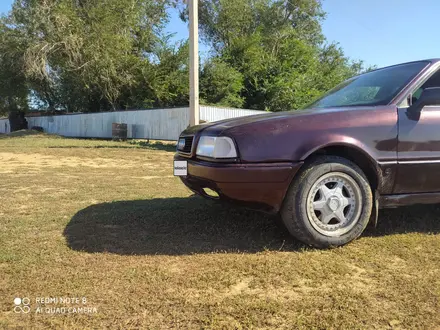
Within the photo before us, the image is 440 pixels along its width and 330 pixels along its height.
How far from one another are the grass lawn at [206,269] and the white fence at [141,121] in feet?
46.6

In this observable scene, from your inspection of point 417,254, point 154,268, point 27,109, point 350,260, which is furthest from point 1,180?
point 27,109

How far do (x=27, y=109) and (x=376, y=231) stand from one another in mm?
38286

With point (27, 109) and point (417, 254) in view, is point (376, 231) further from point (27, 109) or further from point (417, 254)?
point (27, 109)

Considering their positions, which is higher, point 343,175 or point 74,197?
point 343,175

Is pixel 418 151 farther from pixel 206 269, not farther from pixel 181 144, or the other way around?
pixel 181 144

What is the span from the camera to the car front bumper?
308 centimetres

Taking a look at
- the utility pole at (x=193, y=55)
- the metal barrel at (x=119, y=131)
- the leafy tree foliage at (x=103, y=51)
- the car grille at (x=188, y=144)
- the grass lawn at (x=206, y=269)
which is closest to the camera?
the grass lawn at (x=206, y=269)

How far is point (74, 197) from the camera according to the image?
5.32m

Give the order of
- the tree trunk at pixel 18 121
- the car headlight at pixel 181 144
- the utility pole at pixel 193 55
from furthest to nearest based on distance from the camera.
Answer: the tree trunk at pixel 18 121 < the utility pole at pixel 193 55 < the car headlight at pixel 181 144

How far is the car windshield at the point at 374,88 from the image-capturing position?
3.55 meters

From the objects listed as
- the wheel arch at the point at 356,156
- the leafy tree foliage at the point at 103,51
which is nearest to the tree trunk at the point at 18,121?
the leafy tree foliage at the point at 103,51

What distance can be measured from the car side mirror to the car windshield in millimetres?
230

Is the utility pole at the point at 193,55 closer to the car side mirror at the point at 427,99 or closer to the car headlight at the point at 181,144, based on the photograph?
the car headlight at the point at 181,144

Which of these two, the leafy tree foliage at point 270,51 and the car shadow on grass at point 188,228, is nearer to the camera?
the car shadow on grass at point 188,228
